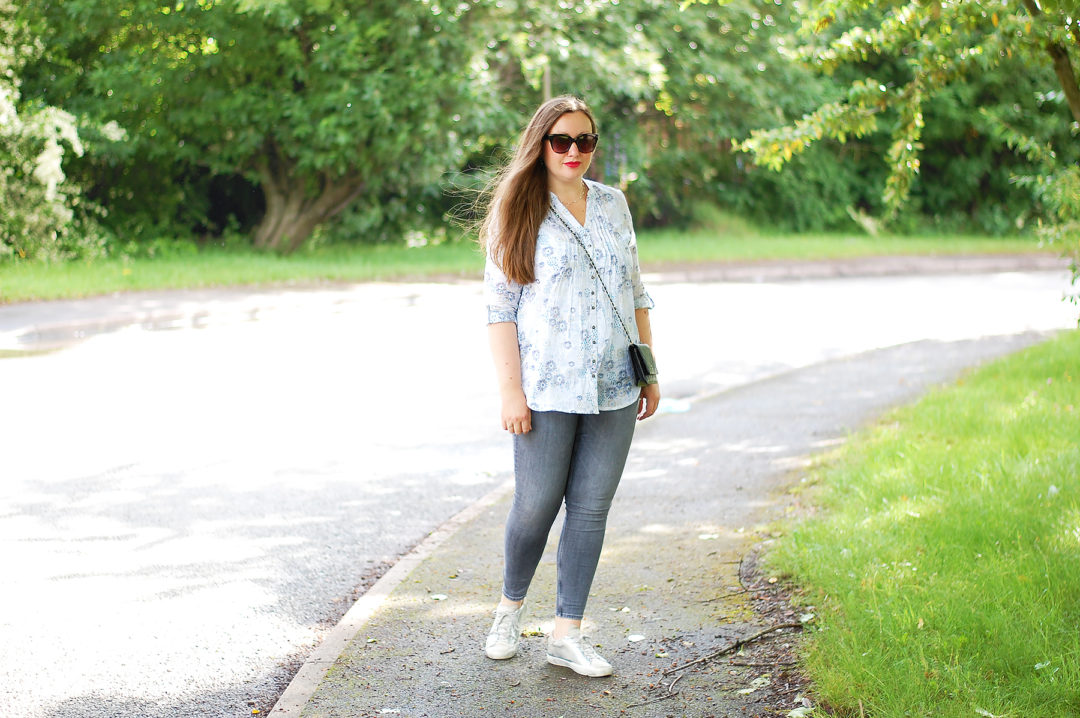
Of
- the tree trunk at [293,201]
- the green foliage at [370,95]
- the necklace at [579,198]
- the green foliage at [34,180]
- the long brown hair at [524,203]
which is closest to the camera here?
the long brown hair at [524,203]

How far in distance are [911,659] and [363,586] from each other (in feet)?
7.80

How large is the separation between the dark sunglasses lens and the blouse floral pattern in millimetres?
158

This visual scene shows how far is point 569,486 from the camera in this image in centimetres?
410

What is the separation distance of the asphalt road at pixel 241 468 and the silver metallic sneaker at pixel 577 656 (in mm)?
961

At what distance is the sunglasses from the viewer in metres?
3.89

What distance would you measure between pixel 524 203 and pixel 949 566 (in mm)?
2235

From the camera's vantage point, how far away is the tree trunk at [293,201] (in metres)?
22.1

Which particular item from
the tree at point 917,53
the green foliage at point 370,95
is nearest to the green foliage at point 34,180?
the green foliage at point 370,95

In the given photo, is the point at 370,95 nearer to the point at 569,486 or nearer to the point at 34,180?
the point at 34,180

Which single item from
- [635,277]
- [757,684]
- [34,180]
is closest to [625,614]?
[757,684]

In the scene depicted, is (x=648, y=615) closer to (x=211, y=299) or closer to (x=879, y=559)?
(x=879, y=559)

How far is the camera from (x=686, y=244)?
2416 centimetres

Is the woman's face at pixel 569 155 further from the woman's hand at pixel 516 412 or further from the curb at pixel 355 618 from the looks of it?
the curb at pixel 355 618

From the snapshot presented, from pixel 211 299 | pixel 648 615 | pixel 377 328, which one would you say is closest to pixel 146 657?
pixel 648 615
